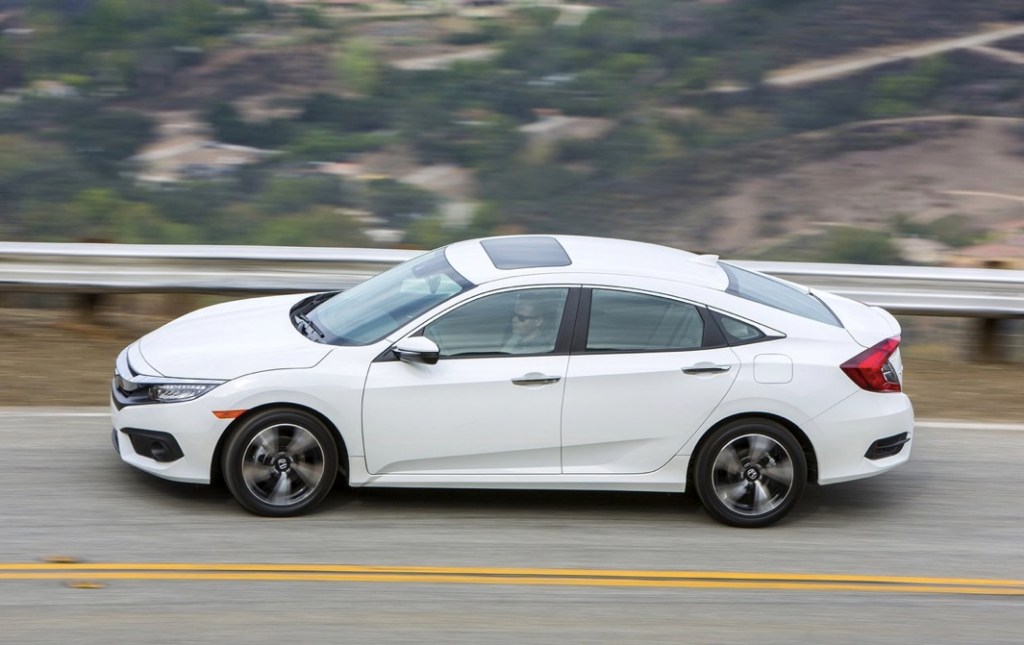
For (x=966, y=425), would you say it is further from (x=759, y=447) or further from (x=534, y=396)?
(x=534, y=396)

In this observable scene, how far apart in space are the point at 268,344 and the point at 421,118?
20.9m

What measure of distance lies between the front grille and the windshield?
239 cm

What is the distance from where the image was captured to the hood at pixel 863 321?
6953 millimetres

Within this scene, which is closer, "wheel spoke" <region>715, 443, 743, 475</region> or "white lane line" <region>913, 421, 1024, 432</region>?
"wheel spoke" <region>715, 443, 743, 475</region>

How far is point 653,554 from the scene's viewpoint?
639cm

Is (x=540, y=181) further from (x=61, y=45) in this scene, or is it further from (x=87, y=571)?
(x=87, y=571)

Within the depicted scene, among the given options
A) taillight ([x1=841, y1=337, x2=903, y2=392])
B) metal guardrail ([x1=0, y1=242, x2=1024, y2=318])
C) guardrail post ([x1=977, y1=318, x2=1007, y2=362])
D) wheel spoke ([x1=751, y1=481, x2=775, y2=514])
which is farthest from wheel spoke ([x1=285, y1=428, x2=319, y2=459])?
guardrail post ([x1=977, y1=318, x2=1007, y2=362])

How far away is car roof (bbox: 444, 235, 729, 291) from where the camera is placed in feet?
22.4

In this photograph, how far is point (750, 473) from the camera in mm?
6734

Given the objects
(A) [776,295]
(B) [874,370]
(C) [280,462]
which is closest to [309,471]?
(C) [280,462]

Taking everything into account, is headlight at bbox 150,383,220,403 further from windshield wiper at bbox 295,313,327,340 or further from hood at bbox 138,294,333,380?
windshield wiper at bbox 295,313,327,340

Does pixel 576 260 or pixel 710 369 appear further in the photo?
pixel 576 260

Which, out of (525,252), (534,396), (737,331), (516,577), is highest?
(525,252)

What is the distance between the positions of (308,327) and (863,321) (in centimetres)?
321
